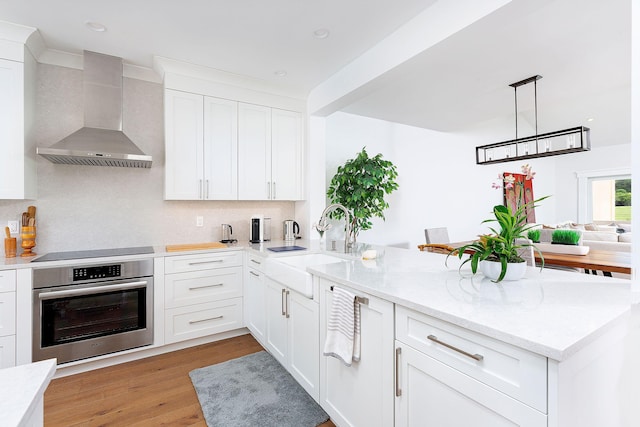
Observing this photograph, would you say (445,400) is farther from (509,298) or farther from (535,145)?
(535,145)

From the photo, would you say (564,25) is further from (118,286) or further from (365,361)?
(118,286)

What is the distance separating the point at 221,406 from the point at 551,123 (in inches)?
326

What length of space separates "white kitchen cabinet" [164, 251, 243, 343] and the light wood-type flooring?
0.23m

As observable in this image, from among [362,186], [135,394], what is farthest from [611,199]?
[135,394]

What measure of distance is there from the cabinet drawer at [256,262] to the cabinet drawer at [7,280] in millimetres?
1619

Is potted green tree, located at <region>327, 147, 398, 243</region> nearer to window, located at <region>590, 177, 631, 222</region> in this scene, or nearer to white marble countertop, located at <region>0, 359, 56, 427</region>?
white marble countertop, located at <region>0, 359, 56, 427</region>

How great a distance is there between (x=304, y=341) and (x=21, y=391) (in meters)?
1.42

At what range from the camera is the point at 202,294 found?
269 centimetres

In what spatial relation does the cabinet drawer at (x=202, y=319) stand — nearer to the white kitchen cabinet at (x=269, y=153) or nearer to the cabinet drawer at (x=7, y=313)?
the cabinet drawer at (x=7, y=313)

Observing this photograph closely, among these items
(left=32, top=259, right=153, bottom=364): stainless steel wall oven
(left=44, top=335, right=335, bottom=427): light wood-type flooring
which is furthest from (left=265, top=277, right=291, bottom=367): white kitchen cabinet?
(left=32, top=259, right=153, bottom=364): stainless steel wall oven

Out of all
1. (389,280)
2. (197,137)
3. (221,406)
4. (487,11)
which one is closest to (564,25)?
(487,11)

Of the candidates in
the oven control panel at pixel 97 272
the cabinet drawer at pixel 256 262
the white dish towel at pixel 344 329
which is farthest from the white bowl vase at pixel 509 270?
the oven control panel at pixel 97 272

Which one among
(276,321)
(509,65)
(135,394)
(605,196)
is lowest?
(135,394)

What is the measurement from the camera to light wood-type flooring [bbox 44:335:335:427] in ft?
5.88
